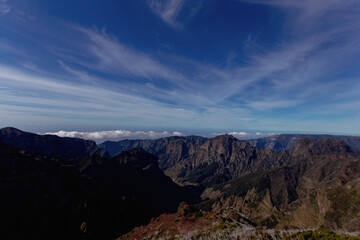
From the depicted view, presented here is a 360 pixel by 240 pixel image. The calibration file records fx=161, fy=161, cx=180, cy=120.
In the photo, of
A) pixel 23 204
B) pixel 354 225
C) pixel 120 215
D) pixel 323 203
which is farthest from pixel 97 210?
pixel 323 203

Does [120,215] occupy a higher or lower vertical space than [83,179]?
lower

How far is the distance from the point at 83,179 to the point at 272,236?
158147 mm

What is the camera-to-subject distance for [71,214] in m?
97.9

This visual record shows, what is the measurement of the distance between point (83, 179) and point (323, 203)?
798 ft

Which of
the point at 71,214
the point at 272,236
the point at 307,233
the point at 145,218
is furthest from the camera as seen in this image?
the point at 145,218

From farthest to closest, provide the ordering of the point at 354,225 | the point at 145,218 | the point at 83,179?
1. the point at 83,179
2. the point at 354,225
3. the point at 145,218

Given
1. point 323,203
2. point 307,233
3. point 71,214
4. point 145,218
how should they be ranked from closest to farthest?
point 307,233 < point 71,214 < point 145,218 < point 323,203

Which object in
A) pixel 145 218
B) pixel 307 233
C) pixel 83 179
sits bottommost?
pixel 145 218

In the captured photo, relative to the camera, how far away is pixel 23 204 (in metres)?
102

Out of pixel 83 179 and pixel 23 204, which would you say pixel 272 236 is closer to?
pixel 23 204

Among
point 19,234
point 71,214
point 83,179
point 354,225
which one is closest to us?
point 19,234

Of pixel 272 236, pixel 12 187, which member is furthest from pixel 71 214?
pixel 272 236

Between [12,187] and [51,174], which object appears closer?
[12,187]

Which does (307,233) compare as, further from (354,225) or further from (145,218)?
(354,225)
